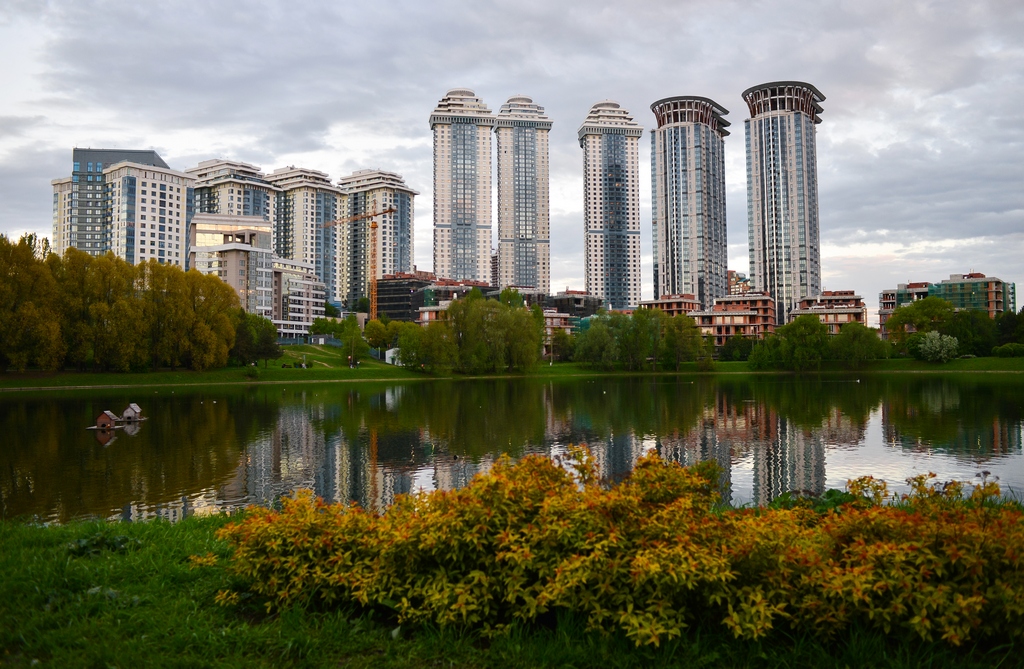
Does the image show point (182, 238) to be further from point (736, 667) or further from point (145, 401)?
point (736, 667)

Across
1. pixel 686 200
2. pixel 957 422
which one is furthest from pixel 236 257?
pixel 957 422

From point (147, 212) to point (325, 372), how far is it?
10541 centimetres

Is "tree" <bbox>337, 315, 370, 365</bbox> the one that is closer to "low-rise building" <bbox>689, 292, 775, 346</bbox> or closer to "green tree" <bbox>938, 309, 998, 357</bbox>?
"low-rise building" <bbox>689, 292, 775, 346</bbox>

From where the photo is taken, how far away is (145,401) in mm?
45062

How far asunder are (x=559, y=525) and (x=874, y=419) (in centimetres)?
3066

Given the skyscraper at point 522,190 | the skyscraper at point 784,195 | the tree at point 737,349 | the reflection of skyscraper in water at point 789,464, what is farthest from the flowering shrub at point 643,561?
the skyscraper at point 522,190

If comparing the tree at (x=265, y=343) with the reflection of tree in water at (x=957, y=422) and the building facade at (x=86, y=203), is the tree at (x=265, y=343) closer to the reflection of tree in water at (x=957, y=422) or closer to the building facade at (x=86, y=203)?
the reflection of tree in water at (x=957, y=422)

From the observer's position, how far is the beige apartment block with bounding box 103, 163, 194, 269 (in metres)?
148

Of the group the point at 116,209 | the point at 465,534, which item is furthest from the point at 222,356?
the point at 116,209

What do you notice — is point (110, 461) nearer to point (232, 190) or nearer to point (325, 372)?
point (325, 372)

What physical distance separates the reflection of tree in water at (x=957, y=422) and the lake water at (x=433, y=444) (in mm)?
79

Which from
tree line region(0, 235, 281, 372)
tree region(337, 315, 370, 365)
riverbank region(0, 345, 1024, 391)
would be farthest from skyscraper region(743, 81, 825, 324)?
tree line region(0, 235, 281, 372)

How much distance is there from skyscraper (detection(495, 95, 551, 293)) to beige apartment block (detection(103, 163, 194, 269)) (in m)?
84.8

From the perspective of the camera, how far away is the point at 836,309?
118562mm
